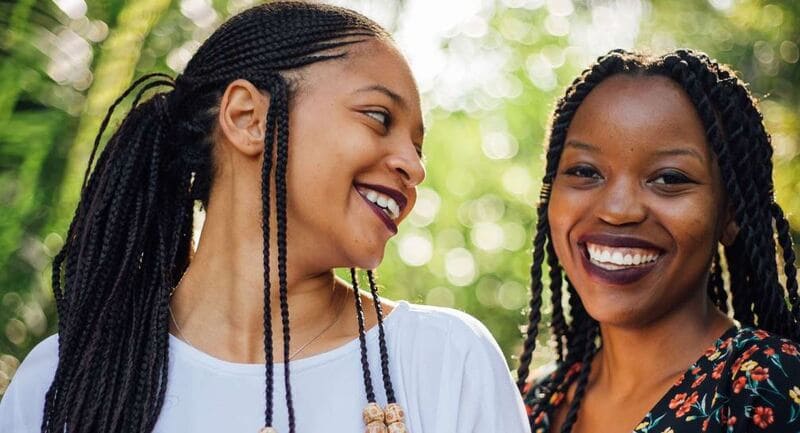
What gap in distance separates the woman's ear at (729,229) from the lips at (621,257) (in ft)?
0.77

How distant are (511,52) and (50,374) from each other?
4.46 m

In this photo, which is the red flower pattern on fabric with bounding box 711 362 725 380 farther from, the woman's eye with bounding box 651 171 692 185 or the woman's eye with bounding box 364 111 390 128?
the woman's eye with bounding box 364 111 390 128

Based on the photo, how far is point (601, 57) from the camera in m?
3.11

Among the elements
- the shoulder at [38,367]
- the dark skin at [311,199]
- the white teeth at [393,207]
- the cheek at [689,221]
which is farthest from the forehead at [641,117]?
the shoulder at [38,367]

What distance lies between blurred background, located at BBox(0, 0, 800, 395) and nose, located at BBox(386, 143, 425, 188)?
153 centimetres

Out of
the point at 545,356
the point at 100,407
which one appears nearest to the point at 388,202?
the point at 100,407

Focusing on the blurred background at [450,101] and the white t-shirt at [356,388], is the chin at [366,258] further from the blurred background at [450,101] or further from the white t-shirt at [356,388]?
the blurred background at [450,101]

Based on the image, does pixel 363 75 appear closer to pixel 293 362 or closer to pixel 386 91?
pixel 386 91

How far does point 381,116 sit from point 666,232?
0.83m

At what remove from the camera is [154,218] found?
2.72m

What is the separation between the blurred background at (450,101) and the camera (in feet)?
12.0

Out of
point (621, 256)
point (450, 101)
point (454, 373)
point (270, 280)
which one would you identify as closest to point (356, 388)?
point (454, 373)

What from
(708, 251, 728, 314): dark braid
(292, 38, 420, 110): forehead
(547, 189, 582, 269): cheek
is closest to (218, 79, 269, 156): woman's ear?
(292, 38, 420, 110): forehead

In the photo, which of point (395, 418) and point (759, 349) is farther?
point (759, 349)
